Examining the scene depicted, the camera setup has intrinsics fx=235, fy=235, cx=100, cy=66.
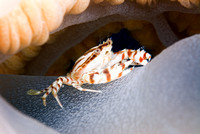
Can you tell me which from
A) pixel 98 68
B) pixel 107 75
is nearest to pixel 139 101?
pixel 107 75

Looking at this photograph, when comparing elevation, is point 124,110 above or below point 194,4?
below

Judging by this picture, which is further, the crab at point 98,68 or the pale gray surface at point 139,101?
the crab at point 98,68

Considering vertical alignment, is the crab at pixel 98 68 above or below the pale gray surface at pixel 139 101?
above

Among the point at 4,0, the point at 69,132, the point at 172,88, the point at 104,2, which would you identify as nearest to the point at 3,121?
the point at 69,132

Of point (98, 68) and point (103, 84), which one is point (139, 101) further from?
point (98, 68)

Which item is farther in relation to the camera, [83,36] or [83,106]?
[83,36]

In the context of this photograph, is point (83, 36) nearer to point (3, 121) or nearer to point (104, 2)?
point (104, 2)
